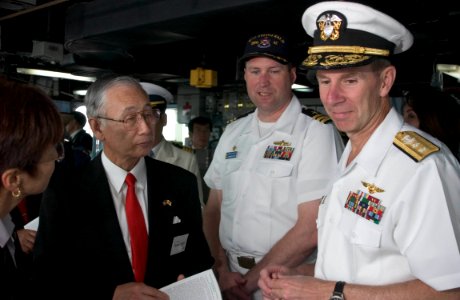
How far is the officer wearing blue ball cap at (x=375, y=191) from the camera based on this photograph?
125 centimetres

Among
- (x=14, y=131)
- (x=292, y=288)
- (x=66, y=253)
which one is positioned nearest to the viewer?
(x=14, y=131)

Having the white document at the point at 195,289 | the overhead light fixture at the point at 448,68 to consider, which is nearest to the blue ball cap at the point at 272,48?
the white document at the point at 195,289

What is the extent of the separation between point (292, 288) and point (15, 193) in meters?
0.86

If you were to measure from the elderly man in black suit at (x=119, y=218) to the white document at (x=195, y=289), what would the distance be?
0.06 meters

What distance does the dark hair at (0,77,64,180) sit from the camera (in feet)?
3.67

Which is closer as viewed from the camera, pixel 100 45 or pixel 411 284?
pixel 411 284

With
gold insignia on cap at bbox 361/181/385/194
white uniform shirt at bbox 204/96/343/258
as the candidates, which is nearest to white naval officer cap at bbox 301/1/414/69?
gold insignia on cap at bbox 361/181/385/194

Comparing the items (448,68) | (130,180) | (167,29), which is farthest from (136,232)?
(448,68)

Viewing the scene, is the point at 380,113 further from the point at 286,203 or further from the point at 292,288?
the point at 286,203

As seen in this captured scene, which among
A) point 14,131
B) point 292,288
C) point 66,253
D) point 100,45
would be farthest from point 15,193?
point 100,45

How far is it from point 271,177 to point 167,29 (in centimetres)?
325

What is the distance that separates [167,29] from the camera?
4977 millimetres

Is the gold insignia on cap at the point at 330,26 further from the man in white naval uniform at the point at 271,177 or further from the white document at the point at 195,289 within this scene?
the white document at the point at 195,289

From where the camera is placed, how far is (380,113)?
1.52 m
